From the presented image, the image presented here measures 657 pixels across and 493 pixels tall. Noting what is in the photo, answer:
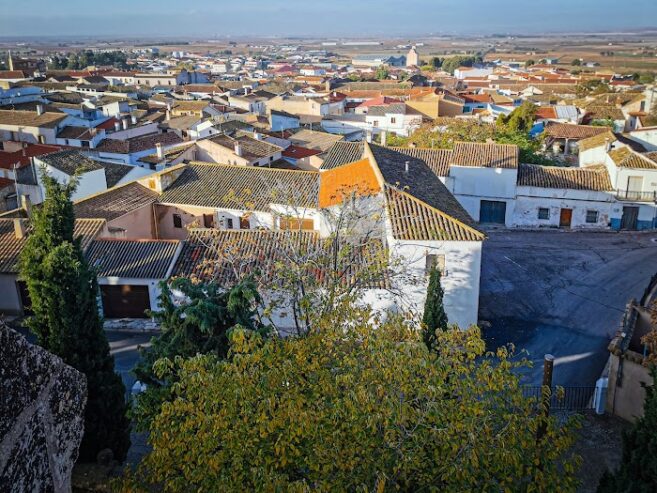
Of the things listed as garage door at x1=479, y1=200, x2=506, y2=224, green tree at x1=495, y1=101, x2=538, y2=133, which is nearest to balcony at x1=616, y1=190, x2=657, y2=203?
garage door at x1=479, y1=200, x2=506, y2=224

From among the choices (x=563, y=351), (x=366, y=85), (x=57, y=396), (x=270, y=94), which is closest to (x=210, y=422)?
(x=57, y=396)

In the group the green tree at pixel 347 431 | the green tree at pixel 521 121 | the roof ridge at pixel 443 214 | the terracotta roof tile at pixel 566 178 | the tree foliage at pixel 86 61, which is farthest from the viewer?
the tree foliage at pixel 86 61

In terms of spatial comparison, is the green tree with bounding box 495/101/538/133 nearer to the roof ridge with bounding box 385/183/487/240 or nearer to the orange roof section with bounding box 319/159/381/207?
the orange roof section with bounding box 319/159/381/207

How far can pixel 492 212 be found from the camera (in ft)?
123

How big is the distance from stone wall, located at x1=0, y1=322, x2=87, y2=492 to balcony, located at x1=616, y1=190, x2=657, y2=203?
35757mm

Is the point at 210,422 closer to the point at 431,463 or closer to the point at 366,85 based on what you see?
the point at 431,463

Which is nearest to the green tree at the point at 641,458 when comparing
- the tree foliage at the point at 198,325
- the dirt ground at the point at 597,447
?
the dirt ground at the point at 597,447

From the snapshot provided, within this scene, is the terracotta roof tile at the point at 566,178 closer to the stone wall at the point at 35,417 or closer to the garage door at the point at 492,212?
the garage door at the point at 492,212

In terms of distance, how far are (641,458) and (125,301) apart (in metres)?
18.6

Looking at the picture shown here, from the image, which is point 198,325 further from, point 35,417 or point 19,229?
point 19,229

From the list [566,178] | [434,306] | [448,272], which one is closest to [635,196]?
[566,178]

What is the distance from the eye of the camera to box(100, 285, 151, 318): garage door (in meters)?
23.2

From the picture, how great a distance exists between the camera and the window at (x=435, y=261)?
69.5 feet

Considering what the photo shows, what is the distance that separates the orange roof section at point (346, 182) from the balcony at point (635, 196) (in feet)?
56.8
